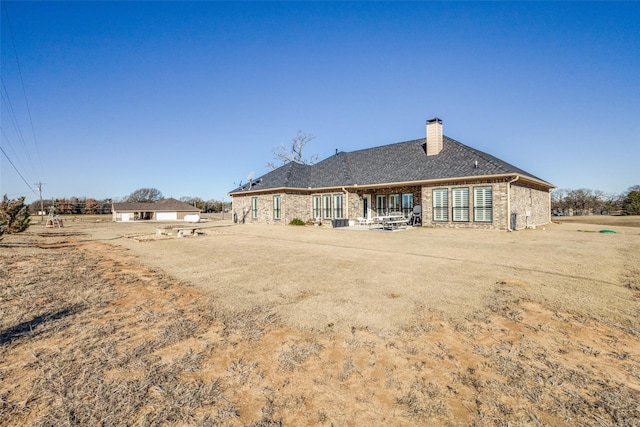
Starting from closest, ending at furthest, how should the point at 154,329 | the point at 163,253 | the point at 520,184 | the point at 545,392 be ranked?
the point at 545,392
the point at 154,329
the point at 163,253
the point at 520,184

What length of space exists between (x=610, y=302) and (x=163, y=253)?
11214mm

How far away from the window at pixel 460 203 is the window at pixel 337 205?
8.10 m

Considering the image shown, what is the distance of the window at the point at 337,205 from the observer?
22.9 m

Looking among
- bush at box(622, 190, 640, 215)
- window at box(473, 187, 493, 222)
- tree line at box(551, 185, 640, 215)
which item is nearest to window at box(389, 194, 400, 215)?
window at box(473, 187, 493, 222)

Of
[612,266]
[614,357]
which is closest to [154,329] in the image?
[614,357]

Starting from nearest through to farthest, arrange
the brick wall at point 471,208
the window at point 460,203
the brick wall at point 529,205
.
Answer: the brick wall at point 471,208 < the brick wall at point 529,205 < the window at point 460,203

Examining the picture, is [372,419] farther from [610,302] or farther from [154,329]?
[610,302]

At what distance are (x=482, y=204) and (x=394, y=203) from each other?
6061 mm

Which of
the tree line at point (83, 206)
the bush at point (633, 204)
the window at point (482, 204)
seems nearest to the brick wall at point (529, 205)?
the window at point (482, 204)

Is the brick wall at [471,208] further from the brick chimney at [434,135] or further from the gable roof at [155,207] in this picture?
the gable roof at [155,207]

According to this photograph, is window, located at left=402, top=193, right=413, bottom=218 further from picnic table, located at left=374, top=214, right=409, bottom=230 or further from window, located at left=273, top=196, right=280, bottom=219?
window, located at left=273, top=196, right=280, bottom=219

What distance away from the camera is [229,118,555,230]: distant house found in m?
16.6

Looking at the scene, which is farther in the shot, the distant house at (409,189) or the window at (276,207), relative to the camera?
the window at (276,207)

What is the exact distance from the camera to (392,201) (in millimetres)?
21609
